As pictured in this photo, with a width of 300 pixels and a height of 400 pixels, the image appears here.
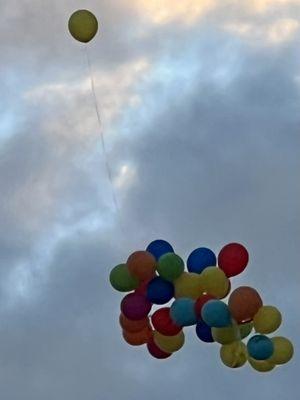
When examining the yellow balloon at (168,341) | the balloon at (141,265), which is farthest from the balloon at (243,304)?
the balloon at (141,265)

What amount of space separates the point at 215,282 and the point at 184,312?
2.08 feet

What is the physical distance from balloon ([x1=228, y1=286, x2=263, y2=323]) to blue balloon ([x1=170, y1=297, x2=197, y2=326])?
558 mm

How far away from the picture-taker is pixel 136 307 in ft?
57.3

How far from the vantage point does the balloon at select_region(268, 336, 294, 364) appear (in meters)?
17.1

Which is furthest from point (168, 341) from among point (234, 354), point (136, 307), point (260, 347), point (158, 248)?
point (260, 347)

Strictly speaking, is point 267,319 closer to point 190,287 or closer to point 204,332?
point 204,332

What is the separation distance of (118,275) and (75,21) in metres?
3.90

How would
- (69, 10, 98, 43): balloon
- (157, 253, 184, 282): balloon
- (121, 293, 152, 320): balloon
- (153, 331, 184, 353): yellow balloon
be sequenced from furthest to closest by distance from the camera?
1. (69, 10, 98, 43): balloon
2. (153, 331, 184, 353): yellow balloon
3. (121, 293, 152, 320): balloon
4. (157, 253, 184, 282): balloon

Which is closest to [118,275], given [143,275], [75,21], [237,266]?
[143,275]

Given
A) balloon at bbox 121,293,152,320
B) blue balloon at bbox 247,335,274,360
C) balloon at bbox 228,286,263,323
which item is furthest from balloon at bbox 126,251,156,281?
blue balloon at bbox 247,335,274,360

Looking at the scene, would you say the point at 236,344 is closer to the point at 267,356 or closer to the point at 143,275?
the point at 267,356

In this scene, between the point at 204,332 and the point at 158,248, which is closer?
the point at 204,332

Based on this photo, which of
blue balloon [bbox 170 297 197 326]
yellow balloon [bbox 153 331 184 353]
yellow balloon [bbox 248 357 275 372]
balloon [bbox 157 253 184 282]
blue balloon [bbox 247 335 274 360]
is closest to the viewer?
blue balloon [bbox 247 335 274 360]

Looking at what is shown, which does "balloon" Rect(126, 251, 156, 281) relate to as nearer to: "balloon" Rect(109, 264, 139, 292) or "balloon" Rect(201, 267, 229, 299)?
"balloon" Rect(109, 264, 139, 292)
